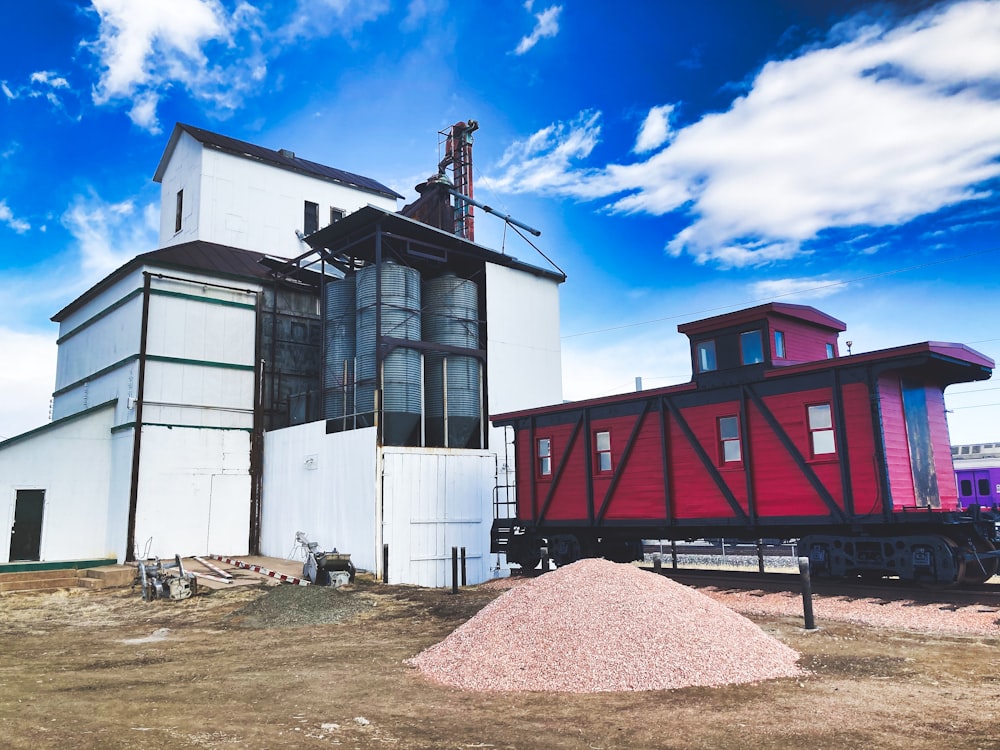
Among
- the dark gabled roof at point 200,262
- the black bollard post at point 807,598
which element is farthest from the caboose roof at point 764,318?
the dark gabled roof at point 200,262

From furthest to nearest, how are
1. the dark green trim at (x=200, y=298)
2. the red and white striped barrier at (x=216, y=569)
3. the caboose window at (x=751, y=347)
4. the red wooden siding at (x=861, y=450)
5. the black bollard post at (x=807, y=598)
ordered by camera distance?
the dark green trim at (x=200, y=298) < the red and white striped barrier at (x=216, y=569) < the caboose window at (x=751, y=347) < the red wooden siding at (x=861, y=450) < the black bollard post at (x=807, y=598)

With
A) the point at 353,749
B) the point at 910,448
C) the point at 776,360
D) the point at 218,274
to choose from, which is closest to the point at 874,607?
the point at 910,448

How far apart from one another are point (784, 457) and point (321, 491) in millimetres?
13944

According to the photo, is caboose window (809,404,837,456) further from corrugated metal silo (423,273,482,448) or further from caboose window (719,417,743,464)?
corrugated metal silo (423,273,482,448)

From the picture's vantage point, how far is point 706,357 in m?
17.5

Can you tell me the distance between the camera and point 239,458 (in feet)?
84.1

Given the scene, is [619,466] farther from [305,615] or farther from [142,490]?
[142,490]

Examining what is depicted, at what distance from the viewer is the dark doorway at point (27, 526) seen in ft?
73.7

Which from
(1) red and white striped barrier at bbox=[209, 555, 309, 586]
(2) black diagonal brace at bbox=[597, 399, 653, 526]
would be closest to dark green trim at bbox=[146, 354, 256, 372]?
(1) red and white striped barrier at bbox=[209, 555, 309, 586]

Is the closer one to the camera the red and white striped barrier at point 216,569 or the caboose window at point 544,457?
the red and white striped barrier at point 216,569

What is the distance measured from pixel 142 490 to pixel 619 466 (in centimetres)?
1552

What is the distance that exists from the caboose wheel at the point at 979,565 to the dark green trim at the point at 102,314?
81.0 feet

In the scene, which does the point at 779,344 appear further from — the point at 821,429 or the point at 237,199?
the point at 237,199

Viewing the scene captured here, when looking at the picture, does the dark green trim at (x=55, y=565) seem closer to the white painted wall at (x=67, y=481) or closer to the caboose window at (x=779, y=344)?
the white painted wall at (x=67, y=481)
